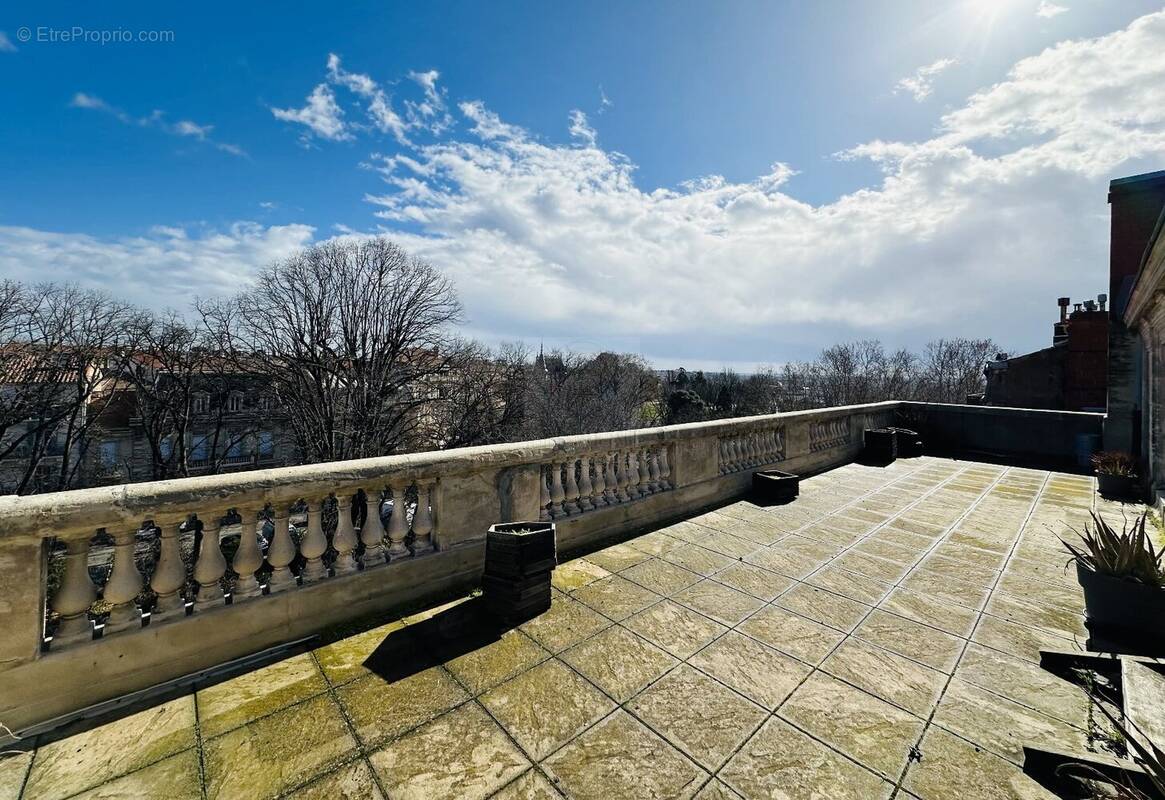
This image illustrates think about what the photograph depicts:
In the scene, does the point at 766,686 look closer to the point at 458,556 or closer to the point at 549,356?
the point at 458,556

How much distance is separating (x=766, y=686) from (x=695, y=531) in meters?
2.57

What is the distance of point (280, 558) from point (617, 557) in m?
2.76

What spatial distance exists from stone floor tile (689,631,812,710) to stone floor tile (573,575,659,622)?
65 centimetres

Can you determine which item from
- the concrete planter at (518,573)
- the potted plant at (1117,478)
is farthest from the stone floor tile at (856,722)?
the potted plant at (1117,478)

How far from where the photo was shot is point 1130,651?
278 centimetres

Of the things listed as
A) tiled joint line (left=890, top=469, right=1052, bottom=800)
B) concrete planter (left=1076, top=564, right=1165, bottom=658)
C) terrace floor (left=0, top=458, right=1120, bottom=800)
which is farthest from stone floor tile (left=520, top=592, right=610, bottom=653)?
concrete planter (left=1076, top=564, right=1165, bottom=658)

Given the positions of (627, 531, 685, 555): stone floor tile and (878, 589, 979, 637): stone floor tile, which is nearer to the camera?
(878, 589, 979, 637): stone floor tile

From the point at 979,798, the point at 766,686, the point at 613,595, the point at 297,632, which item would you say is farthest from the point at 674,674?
the point at 297,632

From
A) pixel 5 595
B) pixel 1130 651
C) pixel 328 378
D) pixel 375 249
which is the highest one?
pixel 375 249

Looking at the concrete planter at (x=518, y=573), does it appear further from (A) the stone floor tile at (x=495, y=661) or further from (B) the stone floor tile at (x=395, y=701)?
(B) the stone floor tile at (x=395, y=701)

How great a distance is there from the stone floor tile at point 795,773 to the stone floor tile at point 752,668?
25cm

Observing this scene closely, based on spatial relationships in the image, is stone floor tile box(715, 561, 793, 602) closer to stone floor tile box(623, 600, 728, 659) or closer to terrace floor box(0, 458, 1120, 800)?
terrace floor box(0, 458, 1120, 800)

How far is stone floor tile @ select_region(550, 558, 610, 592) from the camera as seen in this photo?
3.83 metres

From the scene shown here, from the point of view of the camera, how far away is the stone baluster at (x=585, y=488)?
187 inches
